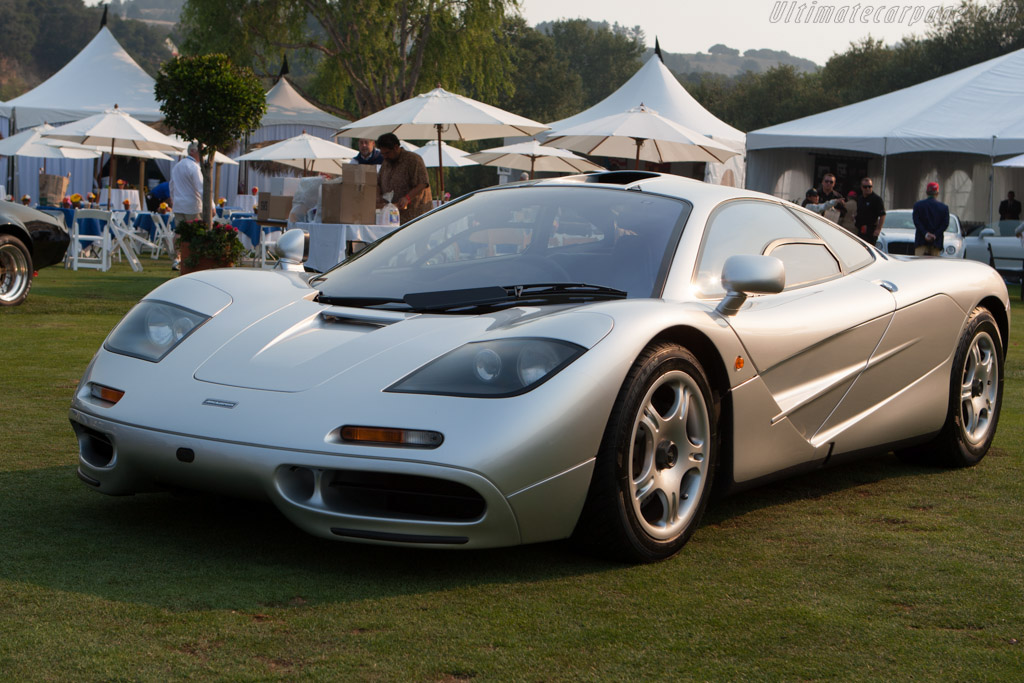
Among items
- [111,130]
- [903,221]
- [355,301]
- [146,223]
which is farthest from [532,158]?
[355,301]

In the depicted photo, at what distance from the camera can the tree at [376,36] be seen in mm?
33750

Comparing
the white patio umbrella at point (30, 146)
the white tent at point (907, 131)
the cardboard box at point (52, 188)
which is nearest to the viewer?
the white tent at point (907, 131)

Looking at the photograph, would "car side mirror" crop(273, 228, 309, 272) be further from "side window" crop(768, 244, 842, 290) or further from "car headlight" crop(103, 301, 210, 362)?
"side window" crop(768, 244, 842, 290)

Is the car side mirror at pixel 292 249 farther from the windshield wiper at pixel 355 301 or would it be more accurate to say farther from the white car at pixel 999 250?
the white car at pixel 999 250

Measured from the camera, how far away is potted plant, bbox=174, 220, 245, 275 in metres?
12.6

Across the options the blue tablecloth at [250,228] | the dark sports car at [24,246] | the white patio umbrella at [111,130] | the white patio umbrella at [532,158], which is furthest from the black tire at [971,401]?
the white patio umbrella at [532,158]

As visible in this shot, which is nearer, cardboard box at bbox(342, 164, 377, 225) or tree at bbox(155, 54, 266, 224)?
cardboard box at bbox(342, 164, 377, 225)

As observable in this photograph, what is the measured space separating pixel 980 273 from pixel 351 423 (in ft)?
11.0

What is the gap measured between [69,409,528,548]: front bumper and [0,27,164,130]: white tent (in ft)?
88.7

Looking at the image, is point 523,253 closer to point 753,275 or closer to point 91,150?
point 753,275

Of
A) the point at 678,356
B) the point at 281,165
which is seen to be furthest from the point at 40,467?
the point at 281,165

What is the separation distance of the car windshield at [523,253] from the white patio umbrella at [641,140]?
496 inches

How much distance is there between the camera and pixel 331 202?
11.0 meters

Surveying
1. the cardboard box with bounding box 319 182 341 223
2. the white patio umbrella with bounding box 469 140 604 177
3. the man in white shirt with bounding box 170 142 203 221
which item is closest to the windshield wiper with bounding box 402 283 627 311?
the cardboard box with bounding box 319 182 341 223
